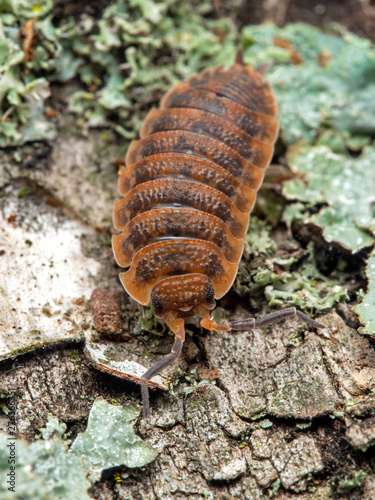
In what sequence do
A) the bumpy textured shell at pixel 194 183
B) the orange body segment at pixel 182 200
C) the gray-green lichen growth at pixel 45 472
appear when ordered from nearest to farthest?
the gray-green lichen growth at pixel 45 472 → the bumpy textured shell at pixel 194 183 → the orange body segment at pixel 182 200

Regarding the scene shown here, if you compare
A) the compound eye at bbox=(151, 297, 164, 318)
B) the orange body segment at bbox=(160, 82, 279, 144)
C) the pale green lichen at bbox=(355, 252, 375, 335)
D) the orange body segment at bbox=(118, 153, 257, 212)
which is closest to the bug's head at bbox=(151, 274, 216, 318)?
the compound eye at bbox=(151, 297, 164, 318)

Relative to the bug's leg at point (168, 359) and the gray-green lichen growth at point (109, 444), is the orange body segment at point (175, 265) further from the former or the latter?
the gray-green lichen growth at point (109, 444)

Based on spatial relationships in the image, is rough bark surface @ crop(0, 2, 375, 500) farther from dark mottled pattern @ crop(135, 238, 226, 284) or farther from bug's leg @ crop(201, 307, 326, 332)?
dark mottled pattern @ crop(135, 238, 226, 284)

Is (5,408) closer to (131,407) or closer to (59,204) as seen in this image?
(131,407)

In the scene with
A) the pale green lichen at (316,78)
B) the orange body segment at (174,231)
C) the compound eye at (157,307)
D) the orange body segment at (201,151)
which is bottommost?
the compound eye at (157,307)

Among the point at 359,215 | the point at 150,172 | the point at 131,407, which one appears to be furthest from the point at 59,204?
the point at 359,215

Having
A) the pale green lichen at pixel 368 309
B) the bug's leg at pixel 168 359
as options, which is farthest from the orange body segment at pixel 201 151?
the bug's leg at pixel 168 359

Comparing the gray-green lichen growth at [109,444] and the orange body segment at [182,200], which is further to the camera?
the orange body segment at [182,200]
